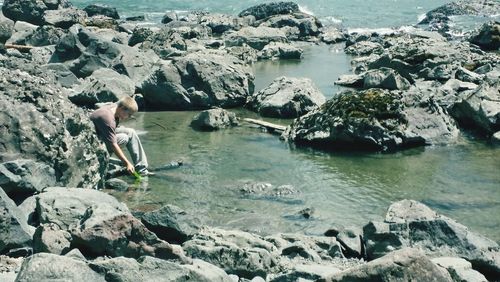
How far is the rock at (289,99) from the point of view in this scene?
21.0 m

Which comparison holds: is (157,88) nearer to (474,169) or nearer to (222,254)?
(474,169)

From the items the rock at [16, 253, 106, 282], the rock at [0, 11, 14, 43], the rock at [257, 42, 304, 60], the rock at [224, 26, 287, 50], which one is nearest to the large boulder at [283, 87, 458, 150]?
the rock at [16, 253, 106, 282]

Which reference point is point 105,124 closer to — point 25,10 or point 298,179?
point 298,179

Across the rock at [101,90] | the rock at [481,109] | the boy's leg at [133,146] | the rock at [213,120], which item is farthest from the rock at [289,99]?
the boy's leg at [133,146]

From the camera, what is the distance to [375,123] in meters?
17.5

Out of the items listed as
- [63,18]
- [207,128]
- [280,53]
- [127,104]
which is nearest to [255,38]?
[280,53]

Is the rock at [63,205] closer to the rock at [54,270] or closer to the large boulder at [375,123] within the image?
the rock at [54,270]

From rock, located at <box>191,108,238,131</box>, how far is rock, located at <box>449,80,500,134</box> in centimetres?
671

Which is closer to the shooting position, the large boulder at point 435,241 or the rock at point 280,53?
the large boulder at point 435,241

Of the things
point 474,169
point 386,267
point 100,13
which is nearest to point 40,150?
point 386,267

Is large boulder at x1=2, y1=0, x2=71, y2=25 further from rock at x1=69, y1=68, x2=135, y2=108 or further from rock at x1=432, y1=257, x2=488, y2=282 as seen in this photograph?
rock at x1=432, y1=257, x2=488, y2=282

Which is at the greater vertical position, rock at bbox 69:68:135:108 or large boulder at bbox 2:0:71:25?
large boulder at bbox 2:0:71:25

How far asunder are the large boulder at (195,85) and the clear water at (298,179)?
0.74m

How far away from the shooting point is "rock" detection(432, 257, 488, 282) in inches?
340
